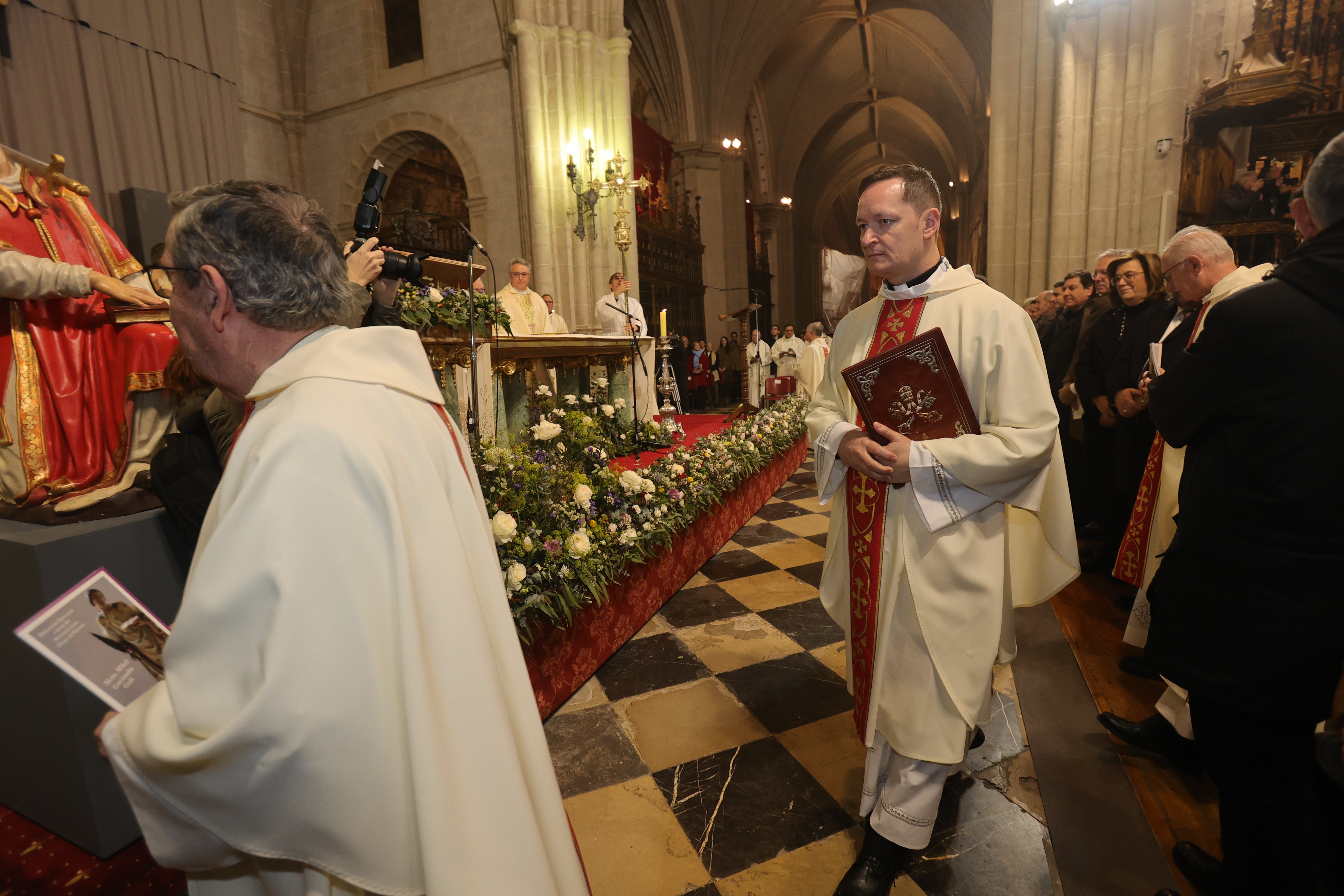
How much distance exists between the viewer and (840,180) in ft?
97.2

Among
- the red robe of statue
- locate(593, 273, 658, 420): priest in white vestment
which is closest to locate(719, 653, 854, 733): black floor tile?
the red robe of statue

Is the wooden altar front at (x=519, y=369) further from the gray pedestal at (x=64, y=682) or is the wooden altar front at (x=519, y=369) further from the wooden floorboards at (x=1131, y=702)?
the wooden floorboards at (x=1131, y=702)

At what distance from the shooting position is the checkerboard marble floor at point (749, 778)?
5.70ft

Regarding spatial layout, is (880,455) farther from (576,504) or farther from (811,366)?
(811,366)

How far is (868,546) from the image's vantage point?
6.05 feet

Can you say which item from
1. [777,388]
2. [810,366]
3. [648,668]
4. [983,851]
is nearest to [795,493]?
[777,388]

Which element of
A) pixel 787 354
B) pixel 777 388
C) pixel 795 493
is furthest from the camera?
pixel 787 354

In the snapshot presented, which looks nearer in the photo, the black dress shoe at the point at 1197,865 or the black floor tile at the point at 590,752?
the black dress shoe at the point at 1197,865

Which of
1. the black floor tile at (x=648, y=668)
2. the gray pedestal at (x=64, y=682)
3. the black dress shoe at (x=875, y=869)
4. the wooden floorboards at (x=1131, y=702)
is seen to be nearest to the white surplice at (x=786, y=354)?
the wooden floorboards at (x=1131, y=702)

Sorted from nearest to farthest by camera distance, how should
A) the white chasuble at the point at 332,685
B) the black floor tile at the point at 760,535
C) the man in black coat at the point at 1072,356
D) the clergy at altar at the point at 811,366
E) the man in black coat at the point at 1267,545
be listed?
the white chasuble at the point at 332,685 → the man in black coat at the point at 1267,545 → the man in black coat at the point at 1072,356 → the black floor tile at the point at 760,535 → the clergy at altar at the point at 811,366

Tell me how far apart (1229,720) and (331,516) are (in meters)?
1.71

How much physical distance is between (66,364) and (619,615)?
7.38ft

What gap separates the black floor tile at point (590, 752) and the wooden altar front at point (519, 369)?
4.78 feet

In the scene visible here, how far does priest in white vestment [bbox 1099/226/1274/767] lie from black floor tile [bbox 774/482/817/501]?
3.35 m
